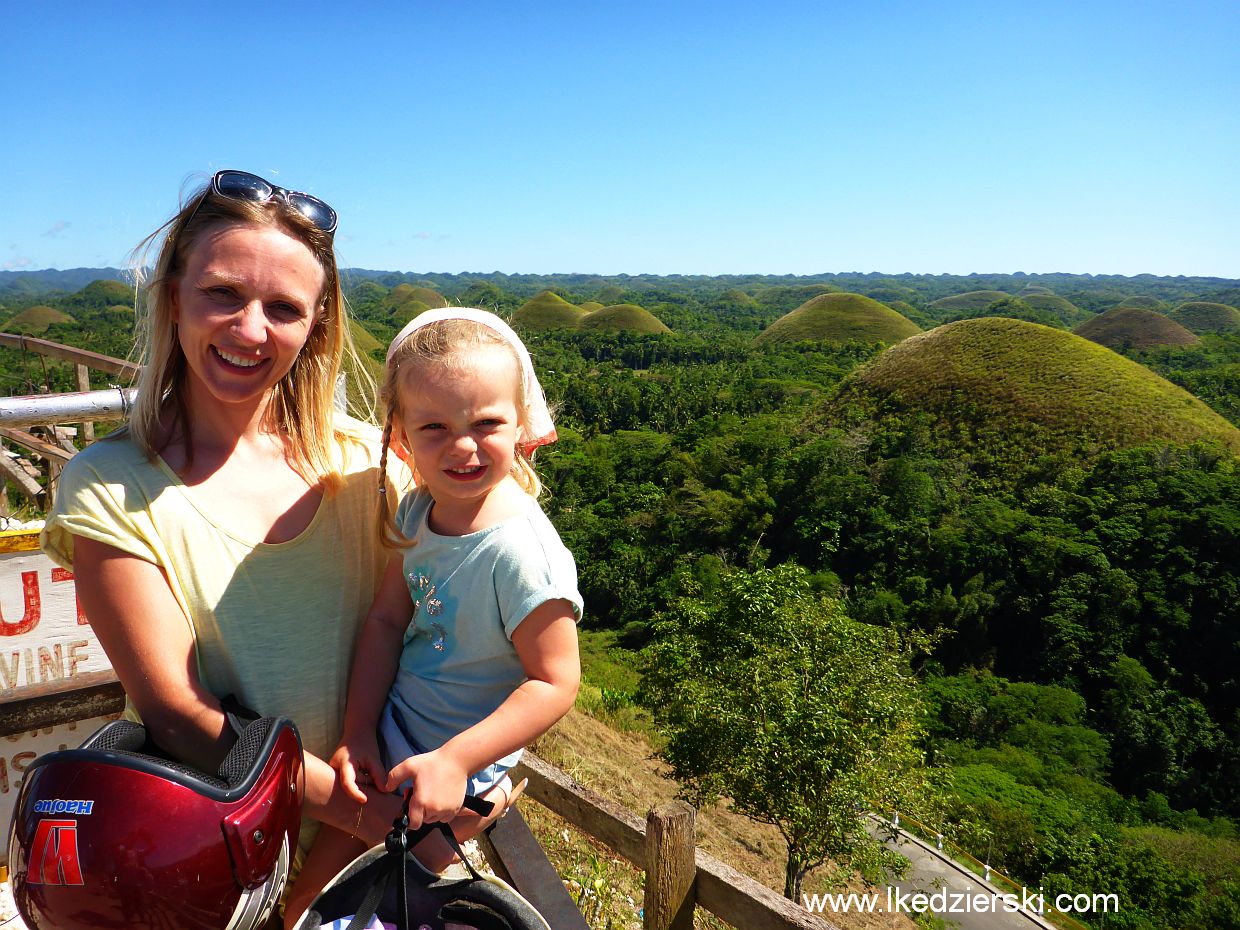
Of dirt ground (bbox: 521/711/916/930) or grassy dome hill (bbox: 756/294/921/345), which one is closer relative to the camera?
dirt ground (bbox: 521/711/916/930)

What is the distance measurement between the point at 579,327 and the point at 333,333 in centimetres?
8071

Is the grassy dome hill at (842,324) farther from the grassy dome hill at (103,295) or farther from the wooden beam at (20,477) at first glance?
the wooden beam at (20,477)

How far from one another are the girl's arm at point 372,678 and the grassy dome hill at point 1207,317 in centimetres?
10246

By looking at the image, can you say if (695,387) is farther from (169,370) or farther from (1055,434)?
(169,370)

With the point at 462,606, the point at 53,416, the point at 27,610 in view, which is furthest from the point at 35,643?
the point at 462,606

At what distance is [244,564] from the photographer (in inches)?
48.6

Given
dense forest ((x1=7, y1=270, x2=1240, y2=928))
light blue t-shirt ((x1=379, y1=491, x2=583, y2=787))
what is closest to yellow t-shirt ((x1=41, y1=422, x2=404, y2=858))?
light blue t-shirt ((x1=379, y1=491, x2=583, y2=787))

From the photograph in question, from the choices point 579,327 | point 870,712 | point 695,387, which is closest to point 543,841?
point 870,712

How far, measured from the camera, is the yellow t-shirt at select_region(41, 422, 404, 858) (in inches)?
44.9

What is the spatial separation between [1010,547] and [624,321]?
56.3 metres

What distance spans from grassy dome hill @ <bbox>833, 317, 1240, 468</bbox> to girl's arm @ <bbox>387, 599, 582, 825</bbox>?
3287 centimetres

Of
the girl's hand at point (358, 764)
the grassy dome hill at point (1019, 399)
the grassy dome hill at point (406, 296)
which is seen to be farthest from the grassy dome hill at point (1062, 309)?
the girl's hand at point (358, 764)

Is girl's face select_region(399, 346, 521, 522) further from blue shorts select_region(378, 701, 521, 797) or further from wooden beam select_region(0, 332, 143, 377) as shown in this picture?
wooden beam select_region(0, 332, 143, 377)

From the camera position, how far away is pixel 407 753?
1.26 metres
